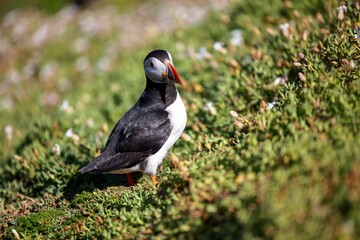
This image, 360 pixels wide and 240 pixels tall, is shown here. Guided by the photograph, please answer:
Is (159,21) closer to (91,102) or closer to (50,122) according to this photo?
(91,102)

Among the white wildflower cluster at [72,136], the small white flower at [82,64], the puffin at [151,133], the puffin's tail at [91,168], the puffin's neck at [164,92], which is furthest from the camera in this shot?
the small white flower at [82,64]

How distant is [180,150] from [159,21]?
22.9ft

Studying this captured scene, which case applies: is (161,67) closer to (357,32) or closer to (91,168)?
(91,168)

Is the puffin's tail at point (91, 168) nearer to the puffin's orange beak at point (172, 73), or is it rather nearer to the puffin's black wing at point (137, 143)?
the puffin's black wing at point (137, 143)

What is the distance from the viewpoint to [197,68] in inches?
289

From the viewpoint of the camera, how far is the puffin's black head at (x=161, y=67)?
4.76m

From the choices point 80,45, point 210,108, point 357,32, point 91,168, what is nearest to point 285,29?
point 357,32

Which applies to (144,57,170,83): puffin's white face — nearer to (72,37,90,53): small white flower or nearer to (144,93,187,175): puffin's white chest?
(144,93,187,175): puffin's white chest

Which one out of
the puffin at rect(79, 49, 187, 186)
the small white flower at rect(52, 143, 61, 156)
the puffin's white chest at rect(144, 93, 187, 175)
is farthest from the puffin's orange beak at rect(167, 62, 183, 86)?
the small white flower at rect(52, 143, 61, 156)

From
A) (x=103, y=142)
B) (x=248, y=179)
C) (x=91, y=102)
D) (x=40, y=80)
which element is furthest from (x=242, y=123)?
(x=40, y=80)

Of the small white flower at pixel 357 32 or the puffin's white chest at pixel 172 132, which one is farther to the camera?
the puffin's white chest at pixel 172 132

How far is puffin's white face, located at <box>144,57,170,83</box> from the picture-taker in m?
4.84

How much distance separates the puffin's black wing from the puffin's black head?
386 millimetres

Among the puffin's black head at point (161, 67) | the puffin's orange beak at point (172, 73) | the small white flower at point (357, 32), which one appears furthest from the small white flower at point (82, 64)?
the small white flower at point (357, 32)
